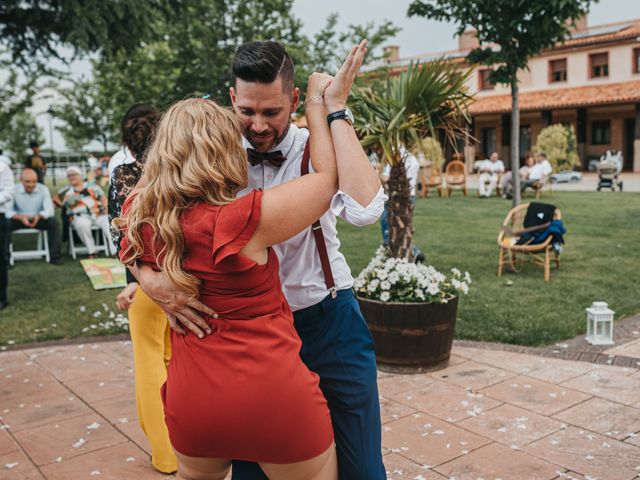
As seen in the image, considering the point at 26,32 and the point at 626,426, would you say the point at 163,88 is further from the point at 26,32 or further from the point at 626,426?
the point at 626,426

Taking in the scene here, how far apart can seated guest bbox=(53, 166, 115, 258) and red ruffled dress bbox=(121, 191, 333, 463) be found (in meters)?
9.88

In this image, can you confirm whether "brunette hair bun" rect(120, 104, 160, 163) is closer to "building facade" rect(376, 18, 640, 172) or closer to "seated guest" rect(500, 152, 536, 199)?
"seated guest" rect(500, 152, 536, 199)

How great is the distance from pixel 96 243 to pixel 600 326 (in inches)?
355

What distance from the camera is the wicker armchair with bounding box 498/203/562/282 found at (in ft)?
28.8

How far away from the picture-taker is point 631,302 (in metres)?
7.47

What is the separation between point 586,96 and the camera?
118 ft

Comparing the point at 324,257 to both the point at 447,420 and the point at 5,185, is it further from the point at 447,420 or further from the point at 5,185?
the point at 5,185

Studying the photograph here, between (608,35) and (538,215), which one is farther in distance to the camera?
(608,35)

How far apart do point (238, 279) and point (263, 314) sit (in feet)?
0.42

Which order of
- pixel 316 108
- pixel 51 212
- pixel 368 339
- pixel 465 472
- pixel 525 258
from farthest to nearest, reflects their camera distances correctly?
pixel 51 212, pixel 525 258, pixel 465 472, pixel 368 339, pixel 316 108

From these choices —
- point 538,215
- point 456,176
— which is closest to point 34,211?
point 538,215

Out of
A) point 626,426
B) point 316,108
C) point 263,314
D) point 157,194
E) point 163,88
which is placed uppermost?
point 163,88

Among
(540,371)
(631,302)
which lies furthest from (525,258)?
(540,371)

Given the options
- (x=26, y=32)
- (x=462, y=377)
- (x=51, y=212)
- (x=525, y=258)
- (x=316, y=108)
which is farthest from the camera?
(x=26, y=32)
